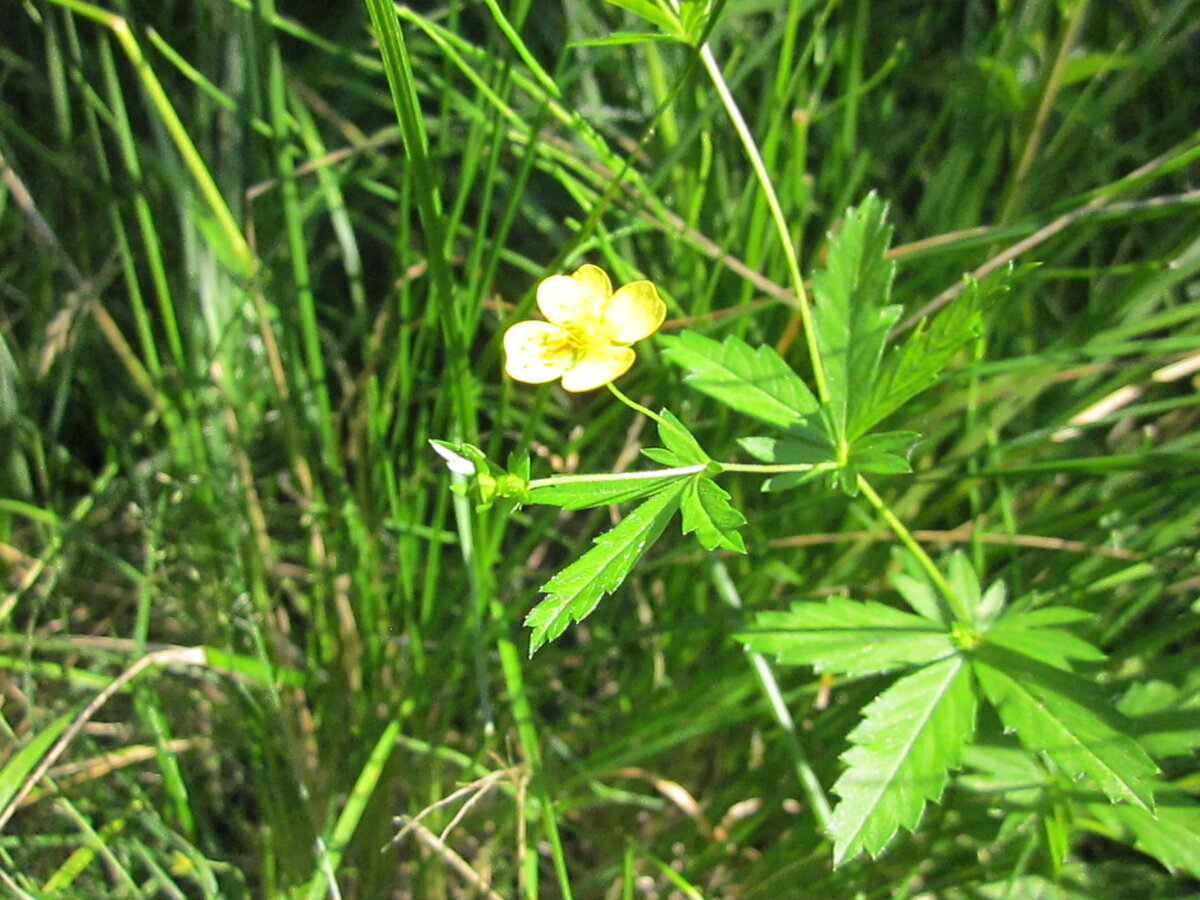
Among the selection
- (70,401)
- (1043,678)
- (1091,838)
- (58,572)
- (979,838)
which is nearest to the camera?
(1043,678)

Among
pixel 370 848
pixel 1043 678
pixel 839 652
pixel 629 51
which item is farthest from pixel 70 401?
pixel 1043 678

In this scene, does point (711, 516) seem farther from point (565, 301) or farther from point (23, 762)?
point (23, 762)

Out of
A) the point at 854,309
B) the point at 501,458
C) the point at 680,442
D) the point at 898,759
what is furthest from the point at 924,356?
the point at 501,458

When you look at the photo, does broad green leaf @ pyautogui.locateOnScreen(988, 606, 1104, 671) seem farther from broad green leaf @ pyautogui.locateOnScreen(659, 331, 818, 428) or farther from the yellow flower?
the yellow flower

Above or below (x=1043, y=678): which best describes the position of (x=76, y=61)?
above

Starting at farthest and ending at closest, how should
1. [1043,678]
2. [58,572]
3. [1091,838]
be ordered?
[1091,838] < [58,572] < [1043,678]

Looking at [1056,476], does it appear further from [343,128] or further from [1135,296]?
[343,128]
